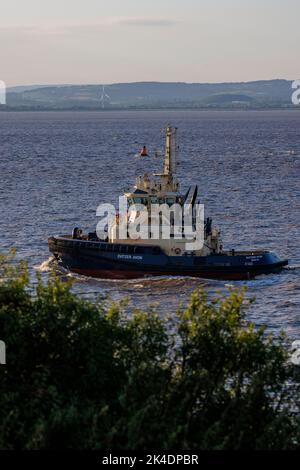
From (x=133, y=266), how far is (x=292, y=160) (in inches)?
3894

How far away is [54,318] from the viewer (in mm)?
26516

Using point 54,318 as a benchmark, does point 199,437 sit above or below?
below

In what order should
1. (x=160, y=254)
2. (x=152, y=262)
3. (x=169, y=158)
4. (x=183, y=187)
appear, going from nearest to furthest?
(x=152, y=262), (x=160, y=254), (x=169, y=158), (x=183, y=187)

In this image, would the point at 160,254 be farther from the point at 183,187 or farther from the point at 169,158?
the point at 183,187

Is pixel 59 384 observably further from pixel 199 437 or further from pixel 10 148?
pixel 10 148

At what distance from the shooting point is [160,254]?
59.5m

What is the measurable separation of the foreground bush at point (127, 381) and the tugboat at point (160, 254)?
3142 centimetres

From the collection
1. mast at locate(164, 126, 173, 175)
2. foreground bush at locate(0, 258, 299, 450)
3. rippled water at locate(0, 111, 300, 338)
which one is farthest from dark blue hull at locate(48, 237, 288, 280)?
foreground bush at locate(0, 258, 299, 450)

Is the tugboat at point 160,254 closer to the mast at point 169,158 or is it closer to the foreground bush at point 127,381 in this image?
the mast at point 169,158

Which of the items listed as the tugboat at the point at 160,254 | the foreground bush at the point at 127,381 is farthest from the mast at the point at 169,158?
the foreground bush at the point at 127,381

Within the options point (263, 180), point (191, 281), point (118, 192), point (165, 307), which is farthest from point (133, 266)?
point (263, 180)

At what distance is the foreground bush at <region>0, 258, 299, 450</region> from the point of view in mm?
23844

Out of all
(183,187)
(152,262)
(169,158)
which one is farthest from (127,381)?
(183,187)

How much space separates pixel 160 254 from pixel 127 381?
34.0 m
